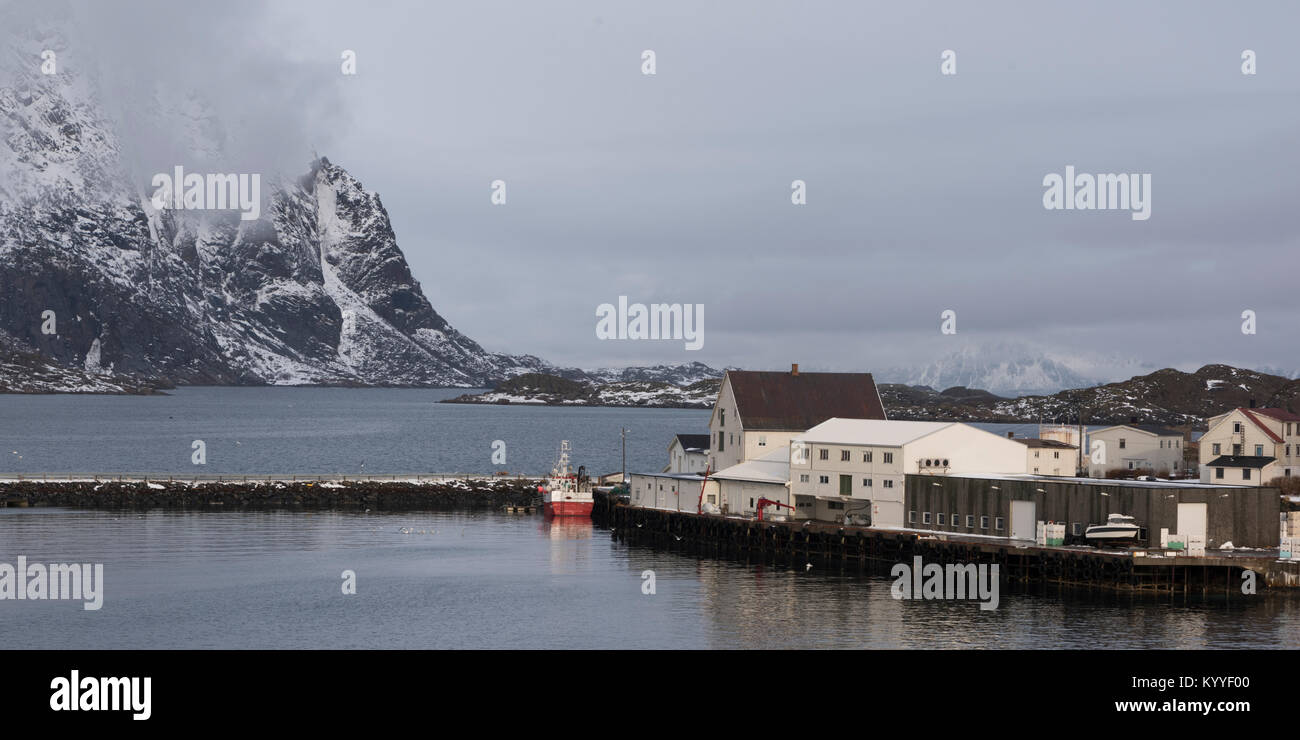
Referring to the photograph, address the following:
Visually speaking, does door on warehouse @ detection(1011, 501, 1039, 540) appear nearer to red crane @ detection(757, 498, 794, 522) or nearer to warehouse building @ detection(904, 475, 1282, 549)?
warehouse building @ detection(904, 475, 1282, 549)

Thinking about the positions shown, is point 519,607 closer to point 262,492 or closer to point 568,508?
point 568,508

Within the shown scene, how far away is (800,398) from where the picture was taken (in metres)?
99.1

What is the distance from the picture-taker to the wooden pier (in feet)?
210

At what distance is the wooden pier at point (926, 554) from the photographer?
63.9m

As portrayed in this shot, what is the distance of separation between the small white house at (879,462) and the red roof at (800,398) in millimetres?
10851

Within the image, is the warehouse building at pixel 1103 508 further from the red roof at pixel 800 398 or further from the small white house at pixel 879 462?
the red roof at pixel 800 398

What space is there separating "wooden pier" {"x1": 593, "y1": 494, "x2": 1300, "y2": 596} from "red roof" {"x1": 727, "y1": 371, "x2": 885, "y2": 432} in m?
9.83

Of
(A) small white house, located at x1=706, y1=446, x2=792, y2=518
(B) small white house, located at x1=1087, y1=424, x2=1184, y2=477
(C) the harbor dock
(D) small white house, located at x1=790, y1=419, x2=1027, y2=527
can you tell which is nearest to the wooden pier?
(D) small white house, located at x1=790, y1=419, x2=1027, y2=527

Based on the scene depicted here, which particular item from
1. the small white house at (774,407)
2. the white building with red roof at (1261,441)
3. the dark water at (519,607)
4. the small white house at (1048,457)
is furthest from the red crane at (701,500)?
the white building with red roof at (1261,441)

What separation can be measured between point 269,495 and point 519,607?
5283 centimetres

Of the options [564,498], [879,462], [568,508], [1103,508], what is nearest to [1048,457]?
[879,462]

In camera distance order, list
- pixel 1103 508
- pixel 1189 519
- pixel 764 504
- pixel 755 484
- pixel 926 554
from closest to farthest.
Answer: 1. pixel 1189 519
2. pixel 1103 508
3. pixel 926 554
4. pixel 764 504
5. pixel 755 484

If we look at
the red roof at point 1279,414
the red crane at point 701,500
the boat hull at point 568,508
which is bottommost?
the boat hull at point 568,508
